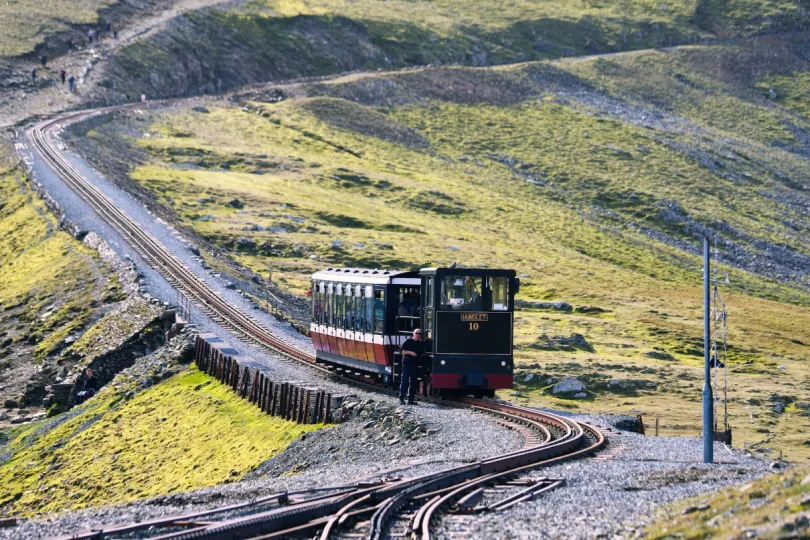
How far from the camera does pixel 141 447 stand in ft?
126

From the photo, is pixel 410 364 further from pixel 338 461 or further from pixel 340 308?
pixel 340 308

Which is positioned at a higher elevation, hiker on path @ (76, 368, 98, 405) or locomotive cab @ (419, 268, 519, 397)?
locomotive cab @ (419, 268, 519, 397)

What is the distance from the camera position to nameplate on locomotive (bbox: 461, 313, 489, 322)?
34125 mm

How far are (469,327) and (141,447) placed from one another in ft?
36.9

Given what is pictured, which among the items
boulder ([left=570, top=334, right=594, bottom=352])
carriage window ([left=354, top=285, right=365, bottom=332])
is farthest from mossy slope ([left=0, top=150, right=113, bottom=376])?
boulder ([left=570, top=334, right=594, bottom=352])

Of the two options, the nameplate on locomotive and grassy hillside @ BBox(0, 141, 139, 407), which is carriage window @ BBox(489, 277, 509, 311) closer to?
the nameplate on locomotive

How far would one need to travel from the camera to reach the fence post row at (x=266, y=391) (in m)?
34.6

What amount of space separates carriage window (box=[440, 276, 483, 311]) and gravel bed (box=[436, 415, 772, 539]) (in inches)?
324

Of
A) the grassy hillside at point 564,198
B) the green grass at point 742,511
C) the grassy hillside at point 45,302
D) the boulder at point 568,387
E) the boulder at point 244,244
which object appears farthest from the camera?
the boulder at point 244,244

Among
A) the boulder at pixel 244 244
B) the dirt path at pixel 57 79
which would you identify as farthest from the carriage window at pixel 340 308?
the dirt path at pixel 57 79

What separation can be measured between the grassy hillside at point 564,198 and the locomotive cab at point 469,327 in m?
11.8

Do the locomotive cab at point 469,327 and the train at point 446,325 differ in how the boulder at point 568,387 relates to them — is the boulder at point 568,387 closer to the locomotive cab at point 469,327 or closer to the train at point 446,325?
the train at point 446,325

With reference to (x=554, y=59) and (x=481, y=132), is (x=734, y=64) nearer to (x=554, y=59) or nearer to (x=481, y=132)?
(x=554, y=59)

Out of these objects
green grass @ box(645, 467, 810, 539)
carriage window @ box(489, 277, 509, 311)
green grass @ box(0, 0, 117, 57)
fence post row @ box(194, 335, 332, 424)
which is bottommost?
fence post row @ box(194, 335, 332, 424)
